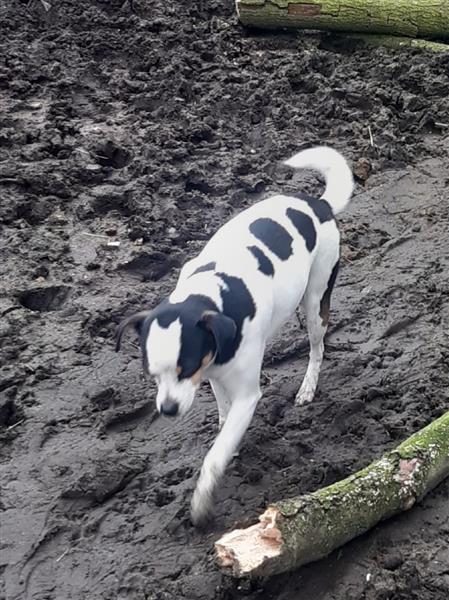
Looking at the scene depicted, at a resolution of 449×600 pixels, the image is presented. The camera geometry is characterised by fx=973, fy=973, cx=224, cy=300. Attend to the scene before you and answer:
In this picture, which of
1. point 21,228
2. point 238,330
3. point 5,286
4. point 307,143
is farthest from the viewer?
point 307,143

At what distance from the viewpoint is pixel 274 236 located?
5.02 meters

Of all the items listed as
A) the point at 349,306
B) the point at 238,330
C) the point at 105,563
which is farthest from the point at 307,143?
the point at 105,563

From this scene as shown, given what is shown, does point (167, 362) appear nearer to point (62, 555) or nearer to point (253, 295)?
point (253, 295)

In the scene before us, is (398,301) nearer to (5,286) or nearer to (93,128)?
(5,286)

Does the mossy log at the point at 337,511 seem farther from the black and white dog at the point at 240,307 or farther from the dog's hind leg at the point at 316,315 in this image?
the dog's hind leg at the point at 316,315

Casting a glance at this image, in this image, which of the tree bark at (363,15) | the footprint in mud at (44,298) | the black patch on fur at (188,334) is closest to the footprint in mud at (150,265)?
the footprint in mud at (44,298)

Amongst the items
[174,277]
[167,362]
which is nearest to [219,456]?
[167,362]

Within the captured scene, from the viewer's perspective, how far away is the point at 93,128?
27.4 ft

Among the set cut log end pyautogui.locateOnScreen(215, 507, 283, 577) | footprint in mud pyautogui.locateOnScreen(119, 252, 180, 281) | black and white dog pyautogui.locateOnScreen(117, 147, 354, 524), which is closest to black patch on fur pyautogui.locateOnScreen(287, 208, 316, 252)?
black and white dog pyautogui.locateOnScreen(117, 147, 354, 524)

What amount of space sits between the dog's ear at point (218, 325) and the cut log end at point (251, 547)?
0.76 metres

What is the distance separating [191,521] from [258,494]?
1.29 ft

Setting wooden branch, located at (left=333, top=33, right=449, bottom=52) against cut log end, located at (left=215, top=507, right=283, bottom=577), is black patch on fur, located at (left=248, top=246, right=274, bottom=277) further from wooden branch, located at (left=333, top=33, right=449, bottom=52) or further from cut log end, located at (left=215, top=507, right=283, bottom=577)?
wooden branch, located at (left=333, top=33, right=449, bottom=52)

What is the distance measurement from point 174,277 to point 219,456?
2.27 m

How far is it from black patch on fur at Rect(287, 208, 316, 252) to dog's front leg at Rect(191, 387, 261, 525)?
89 centimetres
